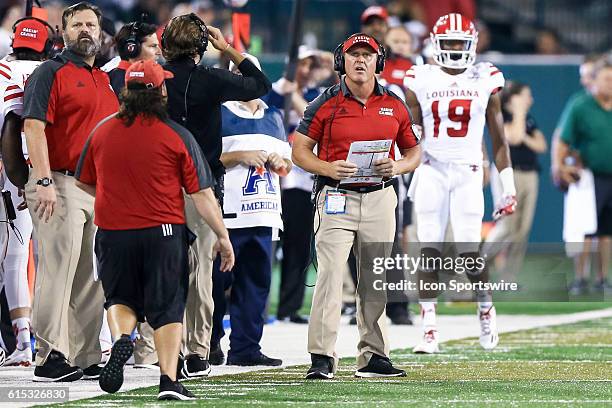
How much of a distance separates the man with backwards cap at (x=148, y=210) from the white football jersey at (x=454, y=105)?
3.48 meters

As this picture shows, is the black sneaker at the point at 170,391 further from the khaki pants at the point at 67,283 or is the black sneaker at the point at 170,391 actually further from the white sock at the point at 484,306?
the white sock at the point at 484,306

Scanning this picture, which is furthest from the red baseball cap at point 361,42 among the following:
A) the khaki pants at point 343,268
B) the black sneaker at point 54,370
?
the black sneaker at point 54,370

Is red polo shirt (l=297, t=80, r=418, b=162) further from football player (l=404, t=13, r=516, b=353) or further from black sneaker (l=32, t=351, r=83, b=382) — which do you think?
black sneaker (l=32, t=351, r=83, b=382)

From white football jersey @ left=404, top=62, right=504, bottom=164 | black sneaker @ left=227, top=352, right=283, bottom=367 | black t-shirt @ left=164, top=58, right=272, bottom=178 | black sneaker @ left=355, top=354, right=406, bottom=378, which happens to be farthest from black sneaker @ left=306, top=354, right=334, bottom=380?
white football jersey @ left=404, top=62, right=504, bottom=164

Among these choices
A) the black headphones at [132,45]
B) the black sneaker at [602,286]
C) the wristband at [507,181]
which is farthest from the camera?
the black sneaker at [602,286]

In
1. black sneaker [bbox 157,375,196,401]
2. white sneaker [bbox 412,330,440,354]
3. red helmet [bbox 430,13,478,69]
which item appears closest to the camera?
black sneaker [bbox 157,375,196,401]

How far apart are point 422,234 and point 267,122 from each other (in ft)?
5.50

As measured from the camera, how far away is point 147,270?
25.3ft

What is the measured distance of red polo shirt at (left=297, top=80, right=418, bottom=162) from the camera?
29.6 feet

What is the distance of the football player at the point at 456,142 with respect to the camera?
10.9m

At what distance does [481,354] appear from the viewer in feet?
34.2

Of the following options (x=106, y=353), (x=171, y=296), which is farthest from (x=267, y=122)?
(x=171, y=296)

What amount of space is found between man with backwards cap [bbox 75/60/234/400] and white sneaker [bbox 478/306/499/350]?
3.57 m

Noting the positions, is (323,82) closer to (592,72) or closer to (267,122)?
(267,122)
